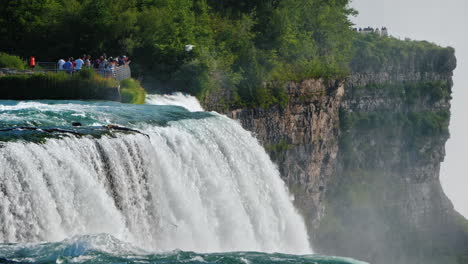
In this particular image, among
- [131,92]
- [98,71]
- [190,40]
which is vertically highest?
[190,40]

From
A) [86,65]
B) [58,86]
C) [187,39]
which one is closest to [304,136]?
[187,39]

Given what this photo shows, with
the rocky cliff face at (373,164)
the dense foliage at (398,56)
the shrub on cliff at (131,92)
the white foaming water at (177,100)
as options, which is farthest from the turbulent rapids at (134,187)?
the dense foliage at (398,56)

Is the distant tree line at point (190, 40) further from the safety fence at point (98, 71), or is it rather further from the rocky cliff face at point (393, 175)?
the rocky cliff face at point (393, 175)

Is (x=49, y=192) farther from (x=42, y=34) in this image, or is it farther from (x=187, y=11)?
(x=187, y=11)

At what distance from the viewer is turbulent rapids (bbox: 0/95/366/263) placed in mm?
23141

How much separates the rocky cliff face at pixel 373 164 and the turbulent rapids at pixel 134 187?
22380mm

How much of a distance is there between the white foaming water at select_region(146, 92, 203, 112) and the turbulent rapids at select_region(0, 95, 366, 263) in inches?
26.0

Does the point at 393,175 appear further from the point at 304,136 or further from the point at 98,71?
the point at 98,71

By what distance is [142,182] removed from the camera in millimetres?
29875

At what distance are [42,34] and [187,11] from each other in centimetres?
1160

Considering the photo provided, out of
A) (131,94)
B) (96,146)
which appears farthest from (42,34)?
(96,146)

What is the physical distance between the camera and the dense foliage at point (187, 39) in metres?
50.8

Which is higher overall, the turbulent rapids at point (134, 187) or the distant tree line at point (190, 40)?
the distant tree line at point (190, 40)

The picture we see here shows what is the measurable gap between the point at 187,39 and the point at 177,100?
718cm
